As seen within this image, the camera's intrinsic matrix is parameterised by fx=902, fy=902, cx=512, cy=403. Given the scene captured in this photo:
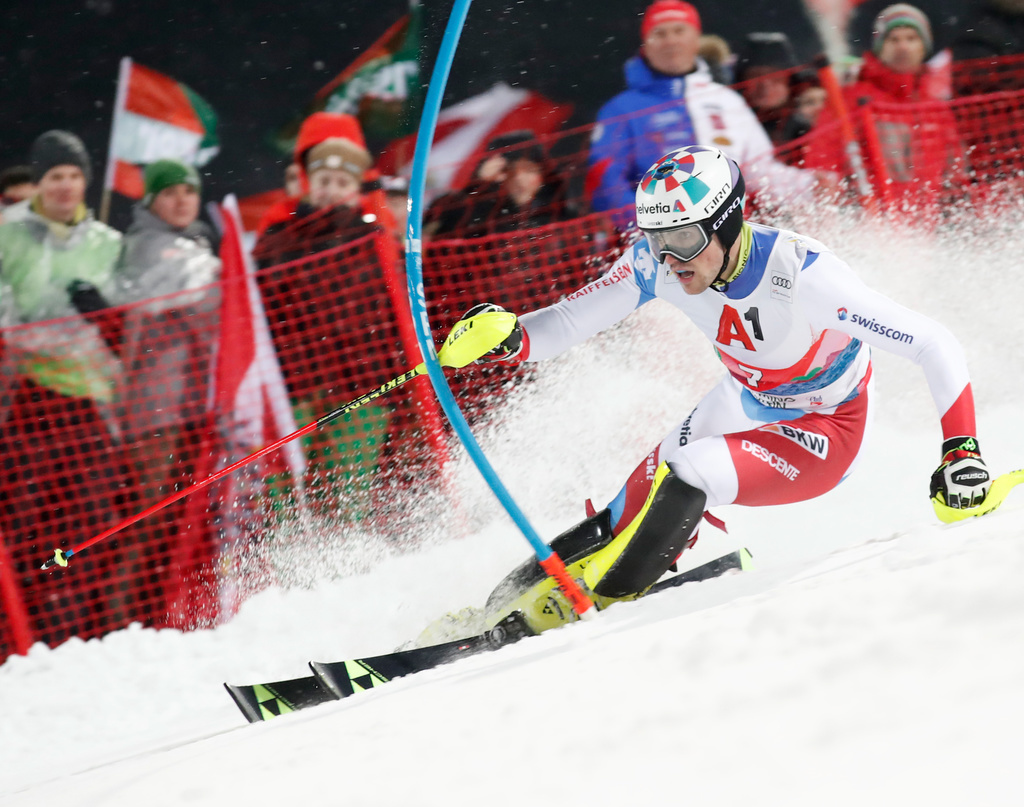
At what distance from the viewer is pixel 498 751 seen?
1.44m

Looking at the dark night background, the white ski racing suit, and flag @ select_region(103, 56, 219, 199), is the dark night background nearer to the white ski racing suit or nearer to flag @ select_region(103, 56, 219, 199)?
flag @ select_region(103, 56, 219, 199)

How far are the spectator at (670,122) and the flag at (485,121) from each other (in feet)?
1.88

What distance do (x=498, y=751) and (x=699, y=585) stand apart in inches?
47.1

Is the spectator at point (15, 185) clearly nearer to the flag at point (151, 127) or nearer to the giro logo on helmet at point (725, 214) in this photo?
the flag at point (151, 127)

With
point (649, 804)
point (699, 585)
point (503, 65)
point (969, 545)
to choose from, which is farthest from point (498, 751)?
point (503, 65)

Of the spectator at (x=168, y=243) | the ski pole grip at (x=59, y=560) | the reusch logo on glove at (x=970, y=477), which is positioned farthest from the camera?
the spectator at (x=168, y=243)

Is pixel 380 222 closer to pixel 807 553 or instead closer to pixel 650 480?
pixel 650 480

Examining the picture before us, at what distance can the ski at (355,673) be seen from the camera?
2.81 m

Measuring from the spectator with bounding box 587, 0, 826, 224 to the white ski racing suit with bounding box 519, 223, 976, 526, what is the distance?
1.87m

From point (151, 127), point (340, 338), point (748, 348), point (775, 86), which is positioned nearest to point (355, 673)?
point (748, 348)

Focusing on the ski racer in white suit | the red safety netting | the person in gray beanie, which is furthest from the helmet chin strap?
the person in gray beanie

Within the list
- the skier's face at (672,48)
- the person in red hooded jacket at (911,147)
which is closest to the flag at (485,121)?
the skier's face at (672,48)

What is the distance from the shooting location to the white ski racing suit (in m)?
Answer: 2.44

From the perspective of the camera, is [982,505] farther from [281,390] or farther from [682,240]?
[281,390]
